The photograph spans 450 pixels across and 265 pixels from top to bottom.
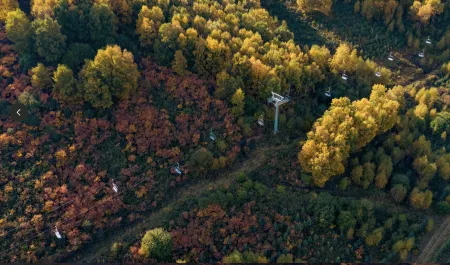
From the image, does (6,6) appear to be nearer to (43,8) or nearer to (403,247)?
(43,8)

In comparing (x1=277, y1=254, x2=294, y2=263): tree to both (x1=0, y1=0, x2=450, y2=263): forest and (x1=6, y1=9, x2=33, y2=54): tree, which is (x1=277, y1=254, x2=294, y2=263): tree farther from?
(x1=6, y1=9, x2=33, y2=54): tree

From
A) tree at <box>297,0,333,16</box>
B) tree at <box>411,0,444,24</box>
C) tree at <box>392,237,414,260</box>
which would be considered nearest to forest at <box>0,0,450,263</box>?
tree at <box>392,237,414,260</box>

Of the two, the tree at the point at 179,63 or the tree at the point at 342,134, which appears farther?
the tree at the point at 179,63

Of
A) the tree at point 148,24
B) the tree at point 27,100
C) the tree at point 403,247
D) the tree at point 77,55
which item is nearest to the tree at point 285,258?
the tree at point 403,247

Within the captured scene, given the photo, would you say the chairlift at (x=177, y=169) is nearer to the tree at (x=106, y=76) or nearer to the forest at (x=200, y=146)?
the forest at (x=200, y=146)

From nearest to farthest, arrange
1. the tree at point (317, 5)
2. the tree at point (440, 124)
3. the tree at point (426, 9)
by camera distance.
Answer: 1. the tree at point (440, 124)
2. the tree at point (426, 9)
3. the tree at point (317, 5)

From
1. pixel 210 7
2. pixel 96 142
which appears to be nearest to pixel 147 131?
pixel 96 142

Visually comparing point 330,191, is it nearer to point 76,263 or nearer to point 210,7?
point 76,263
